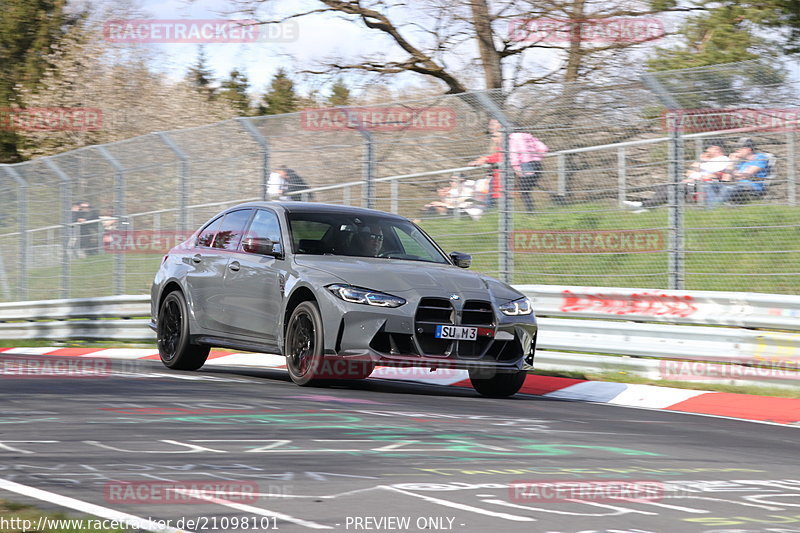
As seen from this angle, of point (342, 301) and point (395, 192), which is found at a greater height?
point (395, 192)

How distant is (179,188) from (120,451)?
11578 mm

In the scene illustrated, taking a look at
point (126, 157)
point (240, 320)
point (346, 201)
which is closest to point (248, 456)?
point (240, 320)

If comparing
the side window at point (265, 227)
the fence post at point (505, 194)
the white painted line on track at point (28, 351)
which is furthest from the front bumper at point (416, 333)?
the white painted line on track at point (28, 351)

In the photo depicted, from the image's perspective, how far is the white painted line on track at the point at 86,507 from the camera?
4699 millimetres

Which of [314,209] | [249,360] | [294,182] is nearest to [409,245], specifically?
[314,209]

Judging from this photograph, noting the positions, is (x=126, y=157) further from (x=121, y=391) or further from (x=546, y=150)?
(x=121, y=391)

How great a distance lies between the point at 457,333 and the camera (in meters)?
9.91

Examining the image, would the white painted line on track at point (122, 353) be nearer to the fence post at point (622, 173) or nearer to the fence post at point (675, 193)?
the fence post at point (622, 173)

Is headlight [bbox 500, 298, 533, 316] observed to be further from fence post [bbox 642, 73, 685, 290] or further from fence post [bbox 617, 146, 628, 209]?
fence post [bbox 617, 146, 628, 209]

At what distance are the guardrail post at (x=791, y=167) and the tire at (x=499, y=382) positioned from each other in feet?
9.76

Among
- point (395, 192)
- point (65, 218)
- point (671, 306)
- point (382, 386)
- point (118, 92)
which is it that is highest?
point (118, 92)

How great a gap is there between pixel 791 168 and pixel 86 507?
821 centimetres

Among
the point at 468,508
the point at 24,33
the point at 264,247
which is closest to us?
the point at 468,508

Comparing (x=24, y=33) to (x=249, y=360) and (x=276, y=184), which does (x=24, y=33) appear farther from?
(x=249, y=360)
